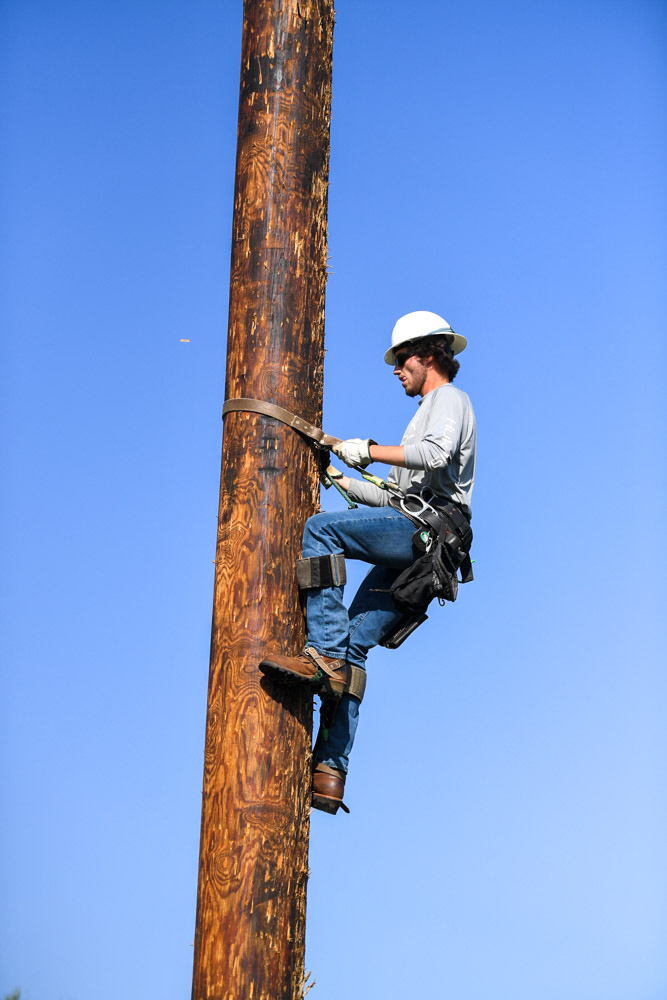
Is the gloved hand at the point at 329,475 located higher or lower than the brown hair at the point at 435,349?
lower

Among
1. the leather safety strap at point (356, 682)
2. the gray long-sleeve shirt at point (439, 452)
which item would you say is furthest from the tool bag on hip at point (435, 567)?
the leather safety strap at point (356, 682)

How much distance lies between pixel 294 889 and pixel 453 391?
225cm

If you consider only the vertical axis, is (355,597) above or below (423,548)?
below

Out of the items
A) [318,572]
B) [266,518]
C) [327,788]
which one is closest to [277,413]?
[266,518]

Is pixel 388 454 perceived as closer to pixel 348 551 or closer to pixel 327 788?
pixel 348 551

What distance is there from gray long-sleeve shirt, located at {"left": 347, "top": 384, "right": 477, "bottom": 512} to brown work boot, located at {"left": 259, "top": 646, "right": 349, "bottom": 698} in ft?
3.11

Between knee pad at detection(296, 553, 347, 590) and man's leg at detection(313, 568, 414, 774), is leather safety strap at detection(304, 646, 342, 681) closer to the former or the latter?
knee pad at detection(296, 553, 347, 590)

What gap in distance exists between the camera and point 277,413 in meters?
4.52

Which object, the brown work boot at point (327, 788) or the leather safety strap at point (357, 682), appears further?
the leather safety strap at point (357, 682)

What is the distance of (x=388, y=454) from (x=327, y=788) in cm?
143

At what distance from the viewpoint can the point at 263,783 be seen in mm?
4191

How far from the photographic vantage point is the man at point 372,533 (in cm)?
452

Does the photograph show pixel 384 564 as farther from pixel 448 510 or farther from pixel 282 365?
pixel 282 365

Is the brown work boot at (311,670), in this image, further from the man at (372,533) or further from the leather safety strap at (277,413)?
the leather safety strap at (277,413)
